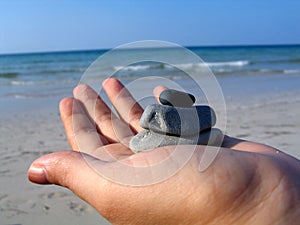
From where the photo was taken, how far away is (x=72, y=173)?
1.92 metres

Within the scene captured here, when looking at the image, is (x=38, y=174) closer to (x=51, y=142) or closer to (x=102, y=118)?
(x=102, y=118)

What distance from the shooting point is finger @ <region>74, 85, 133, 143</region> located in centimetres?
272

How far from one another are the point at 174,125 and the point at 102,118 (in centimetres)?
71

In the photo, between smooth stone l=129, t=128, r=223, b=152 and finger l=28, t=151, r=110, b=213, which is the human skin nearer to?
finger l=28, t=151, r=110, b=213

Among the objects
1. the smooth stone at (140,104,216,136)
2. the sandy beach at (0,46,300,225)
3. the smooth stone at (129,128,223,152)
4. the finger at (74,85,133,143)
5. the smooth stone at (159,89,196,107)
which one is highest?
the smooth stone at (159,89,196,107)

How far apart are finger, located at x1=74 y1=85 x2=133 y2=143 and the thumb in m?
0.73

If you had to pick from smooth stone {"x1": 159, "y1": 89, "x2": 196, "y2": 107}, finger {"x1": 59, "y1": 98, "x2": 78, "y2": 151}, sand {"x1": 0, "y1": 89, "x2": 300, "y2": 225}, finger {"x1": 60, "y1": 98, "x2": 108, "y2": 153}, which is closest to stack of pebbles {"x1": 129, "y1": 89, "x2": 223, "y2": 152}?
smooth stone {"x1": 159, "y1": 89, "x2": 196, "y2": 107}

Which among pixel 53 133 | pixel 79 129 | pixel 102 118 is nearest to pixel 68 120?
pixel 79 129

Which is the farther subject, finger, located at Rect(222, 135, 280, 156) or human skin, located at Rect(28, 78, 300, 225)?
finger, located at Rect(222, 135, 280, 156)

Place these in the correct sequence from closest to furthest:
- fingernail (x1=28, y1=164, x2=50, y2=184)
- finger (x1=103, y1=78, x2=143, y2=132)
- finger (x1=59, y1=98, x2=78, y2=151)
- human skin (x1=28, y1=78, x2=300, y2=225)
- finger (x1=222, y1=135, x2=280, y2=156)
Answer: human skin (x1=28, y1=78, x2=300, y2=225) → fingernail (x1=28, y1=164, x2=50, y2=184) → finger (x1=222, y1=135, x2=280, y2=156) → finger (x1=59, y1=98, x2=78, y2=151) → finger (x1=103, y1=78, x2=143, y2=132)

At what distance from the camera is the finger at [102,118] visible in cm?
272

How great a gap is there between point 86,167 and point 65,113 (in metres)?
0.90

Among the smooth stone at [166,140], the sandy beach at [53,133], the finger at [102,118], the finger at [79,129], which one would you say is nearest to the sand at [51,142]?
the sandy beach at [53,133]

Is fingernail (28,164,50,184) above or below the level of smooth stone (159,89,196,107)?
below
